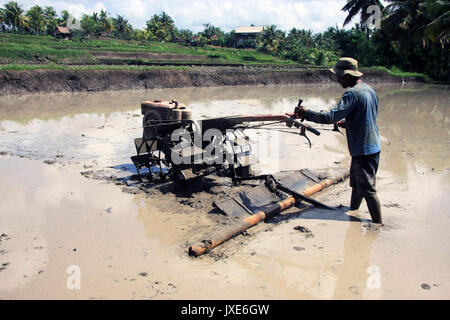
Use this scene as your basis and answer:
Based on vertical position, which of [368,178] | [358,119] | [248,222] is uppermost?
[358,119]

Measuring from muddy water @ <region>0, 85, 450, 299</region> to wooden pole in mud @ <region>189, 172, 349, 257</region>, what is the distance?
99 millimetres

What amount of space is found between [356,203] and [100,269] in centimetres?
345

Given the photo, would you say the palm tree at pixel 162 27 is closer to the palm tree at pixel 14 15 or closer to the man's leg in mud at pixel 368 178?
the palm tree at pixel 14 15

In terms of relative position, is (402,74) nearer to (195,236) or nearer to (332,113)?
(332,113)

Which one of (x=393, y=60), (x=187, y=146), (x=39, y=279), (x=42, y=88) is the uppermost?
(x=393, y=60)

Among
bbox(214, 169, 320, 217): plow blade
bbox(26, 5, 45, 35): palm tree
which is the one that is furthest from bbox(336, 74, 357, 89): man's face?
bbox(26, 5, 45, 35): palm tree

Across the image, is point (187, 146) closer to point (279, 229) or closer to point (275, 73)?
point (279, 229)

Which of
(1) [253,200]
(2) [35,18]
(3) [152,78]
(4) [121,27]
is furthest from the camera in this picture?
(4) [121,27]

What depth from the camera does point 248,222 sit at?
4559 millimetres

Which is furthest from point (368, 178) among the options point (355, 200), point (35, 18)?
point (35, 18)

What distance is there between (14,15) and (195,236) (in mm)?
58967

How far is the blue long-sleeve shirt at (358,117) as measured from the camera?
13.8 feet

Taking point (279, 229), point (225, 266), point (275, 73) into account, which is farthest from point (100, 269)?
point (275, 73)

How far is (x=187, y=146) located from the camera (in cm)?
591
